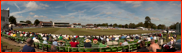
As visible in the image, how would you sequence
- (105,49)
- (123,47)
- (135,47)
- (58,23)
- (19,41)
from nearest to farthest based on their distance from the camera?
(105,49), (123,47), (135,47), (19,41), (58,23)

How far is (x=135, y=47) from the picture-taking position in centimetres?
819

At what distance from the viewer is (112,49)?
6.86m

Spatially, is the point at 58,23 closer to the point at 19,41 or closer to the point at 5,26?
the point at 5,26

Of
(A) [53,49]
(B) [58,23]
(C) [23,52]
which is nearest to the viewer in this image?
(C) [23,52]

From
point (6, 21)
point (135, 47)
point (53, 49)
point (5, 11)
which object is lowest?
point (135, 47)

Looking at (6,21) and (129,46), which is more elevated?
(6,21)

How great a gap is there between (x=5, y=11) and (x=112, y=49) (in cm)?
5056

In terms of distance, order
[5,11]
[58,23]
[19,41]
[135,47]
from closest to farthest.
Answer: [135,47], [19,41], [5,11], [58,23]

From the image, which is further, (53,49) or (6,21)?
(6,21)

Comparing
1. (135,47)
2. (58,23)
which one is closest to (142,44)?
(135,47)

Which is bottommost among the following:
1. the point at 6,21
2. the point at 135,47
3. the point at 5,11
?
the point at 135,47

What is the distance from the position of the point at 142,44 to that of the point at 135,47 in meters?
4.02

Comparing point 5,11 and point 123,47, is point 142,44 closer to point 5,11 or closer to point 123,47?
point 123,47

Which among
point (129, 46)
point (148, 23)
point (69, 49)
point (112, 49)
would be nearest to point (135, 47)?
point (129, 46)
